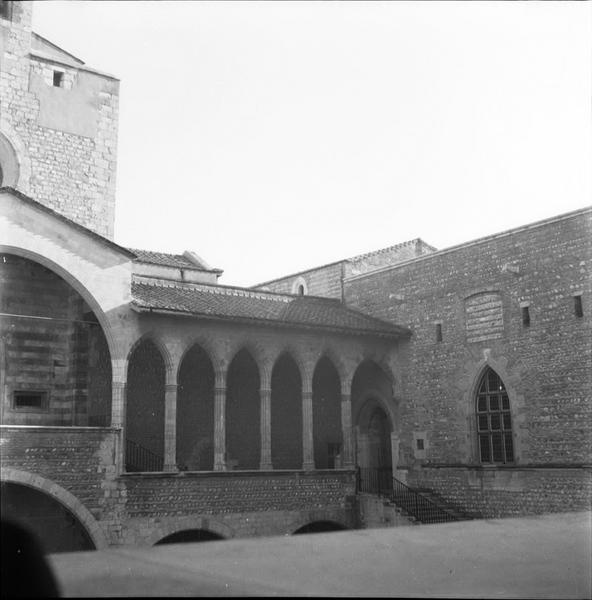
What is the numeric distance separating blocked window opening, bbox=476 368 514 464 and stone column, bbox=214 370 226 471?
6260 millimetres

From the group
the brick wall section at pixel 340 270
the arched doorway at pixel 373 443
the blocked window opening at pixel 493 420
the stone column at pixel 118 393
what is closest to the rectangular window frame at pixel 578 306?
the blocked window opening at pixel 493 420

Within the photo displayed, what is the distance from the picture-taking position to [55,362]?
18.4 metres

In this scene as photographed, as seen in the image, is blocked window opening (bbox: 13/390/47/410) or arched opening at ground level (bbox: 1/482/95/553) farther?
blocked window opening (bbox: 13/390/47/410)

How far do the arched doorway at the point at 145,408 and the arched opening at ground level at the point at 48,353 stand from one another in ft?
3.24

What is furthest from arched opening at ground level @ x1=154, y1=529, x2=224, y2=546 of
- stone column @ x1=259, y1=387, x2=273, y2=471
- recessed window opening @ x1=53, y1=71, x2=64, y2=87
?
recessed window opening @ x1=53, y1=71, x2=64, y2=87

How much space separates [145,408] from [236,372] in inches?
116

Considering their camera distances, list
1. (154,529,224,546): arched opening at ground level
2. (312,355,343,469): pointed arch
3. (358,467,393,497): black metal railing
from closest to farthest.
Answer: (154,529,224,546): arched opening at ground level < (358,467,393,497): black metal railing < (312,355,343,469): pointed arch

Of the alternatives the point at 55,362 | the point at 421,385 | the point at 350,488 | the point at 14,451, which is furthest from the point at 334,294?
the point at 14,451

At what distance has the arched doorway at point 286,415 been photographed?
73.0 feet

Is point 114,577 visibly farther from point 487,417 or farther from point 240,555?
point 487,417

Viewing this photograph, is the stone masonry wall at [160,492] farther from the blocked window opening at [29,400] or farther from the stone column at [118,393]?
the blocked window opening at [29,400]

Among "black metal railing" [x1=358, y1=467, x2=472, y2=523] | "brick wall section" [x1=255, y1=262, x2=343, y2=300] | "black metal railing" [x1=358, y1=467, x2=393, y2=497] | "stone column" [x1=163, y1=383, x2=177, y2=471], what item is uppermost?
"brick wall section" [x1=255, y1=262, x2=343, y2=300]

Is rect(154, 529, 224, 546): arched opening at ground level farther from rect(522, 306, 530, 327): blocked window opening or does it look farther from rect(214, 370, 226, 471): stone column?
rect(522, 306, 530, 327): blocked window opening

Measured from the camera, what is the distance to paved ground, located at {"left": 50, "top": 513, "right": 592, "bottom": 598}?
273 centimetres
